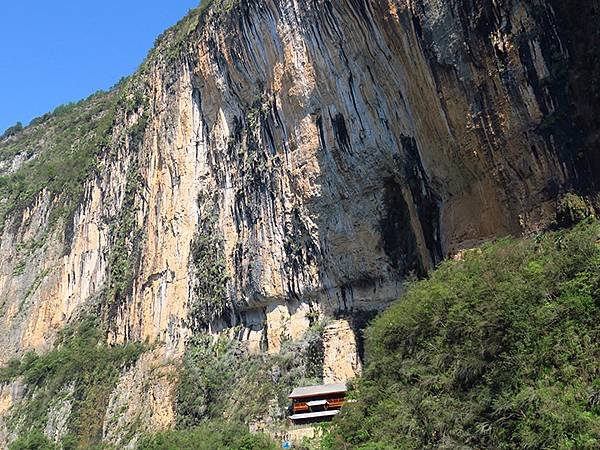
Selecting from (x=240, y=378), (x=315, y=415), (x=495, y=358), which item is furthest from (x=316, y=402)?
(x=495, y=358)

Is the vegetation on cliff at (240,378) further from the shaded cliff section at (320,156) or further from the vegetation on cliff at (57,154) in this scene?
the vegetation on cliff at (57,154)

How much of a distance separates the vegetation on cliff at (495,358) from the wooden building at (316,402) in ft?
10.7

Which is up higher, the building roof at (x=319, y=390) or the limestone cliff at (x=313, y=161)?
the limestone cliff at (x=313, y=161)

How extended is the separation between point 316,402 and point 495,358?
8.80m

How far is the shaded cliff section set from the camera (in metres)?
17.4

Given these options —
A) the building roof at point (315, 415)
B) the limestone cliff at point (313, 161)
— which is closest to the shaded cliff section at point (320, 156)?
the limestone cliff at point (313, 161)

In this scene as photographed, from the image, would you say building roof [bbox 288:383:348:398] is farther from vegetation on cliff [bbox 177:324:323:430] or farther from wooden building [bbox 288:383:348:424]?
vegetation on cliff [bbox 177:324:323:430]

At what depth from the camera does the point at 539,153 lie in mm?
17297

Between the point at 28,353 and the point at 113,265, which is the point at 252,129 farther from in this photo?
the point at 28,353

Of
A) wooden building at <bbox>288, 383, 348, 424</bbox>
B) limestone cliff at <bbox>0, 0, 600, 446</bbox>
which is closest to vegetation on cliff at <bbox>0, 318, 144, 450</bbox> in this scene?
limestone cliff at <bbox>0, 0, 600, 446</bbox>

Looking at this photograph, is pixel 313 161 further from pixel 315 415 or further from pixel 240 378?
pixel 315 415

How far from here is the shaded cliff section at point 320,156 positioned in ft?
57.2

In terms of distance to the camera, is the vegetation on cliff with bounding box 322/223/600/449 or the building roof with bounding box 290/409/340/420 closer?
the vegetation on cliff with bounding box 322/223/600/449

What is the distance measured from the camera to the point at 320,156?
25188 millimetres
